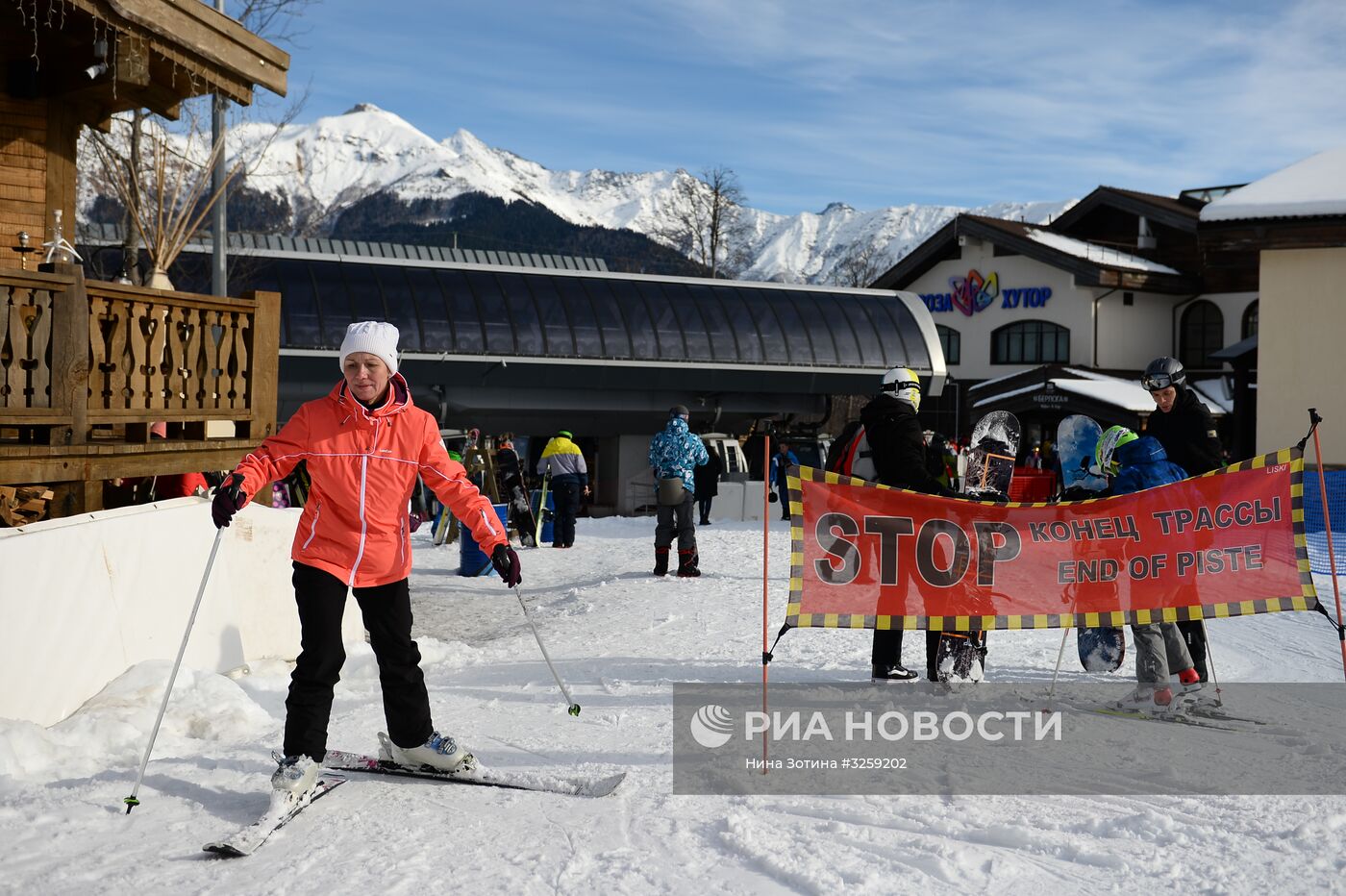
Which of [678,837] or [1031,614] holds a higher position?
[1031,614]

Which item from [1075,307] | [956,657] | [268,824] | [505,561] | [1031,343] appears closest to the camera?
[268,824]

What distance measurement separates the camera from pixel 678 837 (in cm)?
432

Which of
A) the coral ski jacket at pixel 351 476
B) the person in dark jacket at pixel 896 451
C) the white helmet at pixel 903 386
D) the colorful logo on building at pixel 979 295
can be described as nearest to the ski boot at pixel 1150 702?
the person in dark jacket at pixel 896 451

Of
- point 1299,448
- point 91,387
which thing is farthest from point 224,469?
point 1299,448

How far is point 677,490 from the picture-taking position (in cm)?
1223

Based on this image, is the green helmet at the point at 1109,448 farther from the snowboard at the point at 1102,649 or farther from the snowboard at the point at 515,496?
the snowboard at the point at 515,496

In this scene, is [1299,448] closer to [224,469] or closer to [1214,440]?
[1214,440]

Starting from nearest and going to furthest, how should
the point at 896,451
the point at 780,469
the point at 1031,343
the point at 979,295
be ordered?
the point at 896,451, the point at 780,469, the point at 1031,343, the point at 979,295

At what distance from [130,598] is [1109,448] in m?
5.51

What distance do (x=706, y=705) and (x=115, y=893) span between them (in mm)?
3361

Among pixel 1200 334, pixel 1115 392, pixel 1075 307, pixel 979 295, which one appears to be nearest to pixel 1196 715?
pixel 1115 392

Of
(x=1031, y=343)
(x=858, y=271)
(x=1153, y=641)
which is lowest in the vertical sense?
(x=1153, y=641)

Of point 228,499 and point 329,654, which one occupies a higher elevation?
point 228,499

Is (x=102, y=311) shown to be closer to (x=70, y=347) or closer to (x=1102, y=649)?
(x=70, y=347)
